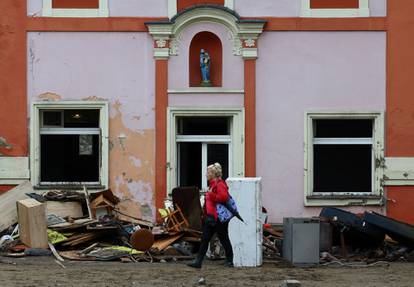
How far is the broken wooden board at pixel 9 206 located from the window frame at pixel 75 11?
396 centimetres

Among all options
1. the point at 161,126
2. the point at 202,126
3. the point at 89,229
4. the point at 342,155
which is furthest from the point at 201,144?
the point at 89,229

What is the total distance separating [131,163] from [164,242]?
310cm

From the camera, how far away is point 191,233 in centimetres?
1802

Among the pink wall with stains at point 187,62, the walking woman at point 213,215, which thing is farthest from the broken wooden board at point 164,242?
the pink wall with stains at point 187,62

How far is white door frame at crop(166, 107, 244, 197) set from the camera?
2030cm

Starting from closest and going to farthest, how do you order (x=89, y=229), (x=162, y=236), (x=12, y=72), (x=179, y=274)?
(x=179, y=274), (x=162, y=236), (x=89, y=229), (x=12, y=72)

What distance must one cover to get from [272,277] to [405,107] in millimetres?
7052

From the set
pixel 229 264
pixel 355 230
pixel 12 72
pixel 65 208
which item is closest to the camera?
pixel 229 264

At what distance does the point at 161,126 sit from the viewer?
2031cm

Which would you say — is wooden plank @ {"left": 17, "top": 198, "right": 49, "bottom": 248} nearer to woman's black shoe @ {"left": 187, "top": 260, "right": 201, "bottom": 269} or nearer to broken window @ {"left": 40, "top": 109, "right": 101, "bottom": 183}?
broken window @ {"left": 40, "top": 109, "right": 101, "bottom": 183}

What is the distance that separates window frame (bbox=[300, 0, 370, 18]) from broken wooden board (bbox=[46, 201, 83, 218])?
21.3ft

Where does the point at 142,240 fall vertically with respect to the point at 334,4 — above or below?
below

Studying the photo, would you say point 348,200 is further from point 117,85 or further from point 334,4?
point 117,85

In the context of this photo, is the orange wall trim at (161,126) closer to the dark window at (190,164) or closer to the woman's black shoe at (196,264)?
the dark window at (190,164)
